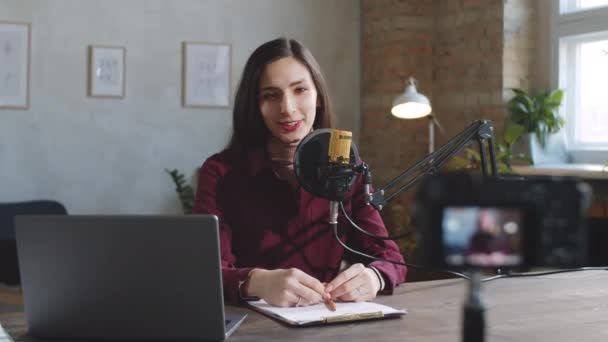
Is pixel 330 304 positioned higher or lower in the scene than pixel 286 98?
lower

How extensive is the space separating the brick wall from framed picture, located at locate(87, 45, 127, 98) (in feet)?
5.52

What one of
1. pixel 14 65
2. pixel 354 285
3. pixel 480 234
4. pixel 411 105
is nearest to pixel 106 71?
pixel 14 65

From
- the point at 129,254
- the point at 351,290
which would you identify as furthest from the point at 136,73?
the point at 129,254

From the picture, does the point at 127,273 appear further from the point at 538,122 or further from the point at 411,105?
the point at 538,122

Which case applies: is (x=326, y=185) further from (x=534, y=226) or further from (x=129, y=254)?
(x=534, y=226)

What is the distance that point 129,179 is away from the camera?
4.84 m

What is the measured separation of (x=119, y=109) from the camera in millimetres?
4797

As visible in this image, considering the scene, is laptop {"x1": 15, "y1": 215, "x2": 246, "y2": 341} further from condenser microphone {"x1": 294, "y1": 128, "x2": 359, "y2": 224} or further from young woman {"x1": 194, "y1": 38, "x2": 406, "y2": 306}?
young woman {"x1": 194, "y1": 38, "x2": 406, "y2": 306}

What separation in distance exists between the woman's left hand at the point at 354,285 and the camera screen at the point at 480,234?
1.01m

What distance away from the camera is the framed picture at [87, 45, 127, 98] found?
472 cm

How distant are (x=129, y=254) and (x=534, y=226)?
0.73m

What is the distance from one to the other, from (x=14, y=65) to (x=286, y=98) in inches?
120

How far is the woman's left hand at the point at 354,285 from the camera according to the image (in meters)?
1.65

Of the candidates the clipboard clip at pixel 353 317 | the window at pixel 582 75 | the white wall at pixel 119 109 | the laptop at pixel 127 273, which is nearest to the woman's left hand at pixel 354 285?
the clipboard clip at pixel 353 317
